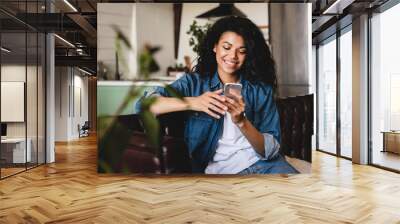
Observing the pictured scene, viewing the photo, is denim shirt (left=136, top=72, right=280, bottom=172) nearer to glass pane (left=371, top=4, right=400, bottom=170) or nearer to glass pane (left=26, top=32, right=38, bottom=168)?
glass pane (left=371, top=4, right=400, bottom=170)

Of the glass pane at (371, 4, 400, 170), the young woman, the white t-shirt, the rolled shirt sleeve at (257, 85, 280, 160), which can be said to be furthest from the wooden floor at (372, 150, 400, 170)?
the white t-shirt

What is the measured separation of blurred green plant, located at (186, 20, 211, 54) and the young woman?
0.09m

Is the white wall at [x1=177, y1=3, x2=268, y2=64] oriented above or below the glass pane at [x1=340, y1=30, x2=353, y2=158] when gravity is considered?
above

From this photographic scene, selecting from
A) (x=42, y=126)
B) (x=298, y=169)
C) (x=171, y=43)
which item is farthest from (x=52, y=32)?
(x=298, y=169)

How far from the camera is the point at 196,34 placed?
655cm

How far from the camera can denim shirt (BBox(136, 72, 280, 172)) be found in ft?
20.9

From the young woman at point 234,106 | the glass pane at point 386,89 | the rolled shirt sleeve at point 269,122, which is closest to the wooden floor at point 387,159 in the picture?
the glass pane at point 386,89

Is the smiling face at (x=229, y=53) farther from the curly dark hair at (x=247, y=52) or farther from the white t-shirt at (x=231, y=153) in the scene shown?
the white t-shirt at (x=231, y=153)

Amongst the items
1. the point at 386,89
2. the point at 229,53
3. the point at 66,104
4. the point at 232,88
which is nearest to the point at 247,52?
the point at 229,53

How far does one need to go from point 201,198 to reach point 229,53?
2567mm

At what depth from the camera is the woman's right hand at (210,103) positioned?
634 cm

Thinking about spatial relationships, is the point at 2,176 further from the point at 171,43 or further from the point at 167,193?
the point at 171,43

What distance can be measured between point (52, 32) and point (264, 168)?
5.30 metres

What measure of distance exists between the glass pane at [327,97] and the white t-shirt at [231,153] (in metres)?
4.46
